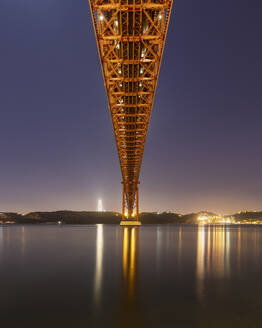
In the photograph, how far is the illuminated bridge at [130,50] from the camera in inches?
395

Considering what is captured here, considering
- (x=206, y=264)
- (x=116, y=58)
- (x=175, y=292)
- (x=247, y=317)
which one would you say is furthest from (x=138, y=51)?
(x=247, y=317)

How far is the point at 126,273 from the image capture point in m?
6.62

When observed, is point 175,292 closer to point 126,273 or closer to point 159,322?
point 159,322

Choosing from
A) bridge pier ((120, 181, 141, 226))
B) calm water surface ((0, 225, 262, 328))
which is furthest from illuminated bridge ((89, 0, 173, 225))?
bridge pier ((120, 181, 141, 226))

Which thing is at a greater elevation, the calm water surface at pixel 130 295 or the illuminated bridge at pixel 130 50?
the illuminated bridge at pixel 130 50

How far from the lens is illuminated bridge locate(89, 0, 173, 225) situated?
10.0 m

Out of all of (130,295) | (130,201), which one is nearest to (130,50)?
(130,295)

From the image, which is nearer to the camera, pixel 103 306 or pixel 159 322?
pixel 159 322

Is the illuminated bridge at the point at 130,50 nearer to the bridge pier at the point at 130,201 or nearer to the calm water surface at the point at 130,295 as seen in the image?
the calm water surface at the point at 130,295

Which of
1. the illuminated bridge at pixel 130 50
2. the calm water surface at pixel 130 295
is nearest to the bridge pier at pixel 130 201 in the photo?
the illuminated bridge at pixel 130 50

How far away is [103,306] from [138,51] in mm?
11616

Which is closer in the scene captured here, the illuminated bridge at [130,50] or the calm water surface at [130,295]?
the calm water surface at [130,295]

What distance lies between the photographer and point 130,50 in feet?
43.1

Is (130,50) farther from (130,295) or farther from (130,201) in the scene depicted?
(130,201)
